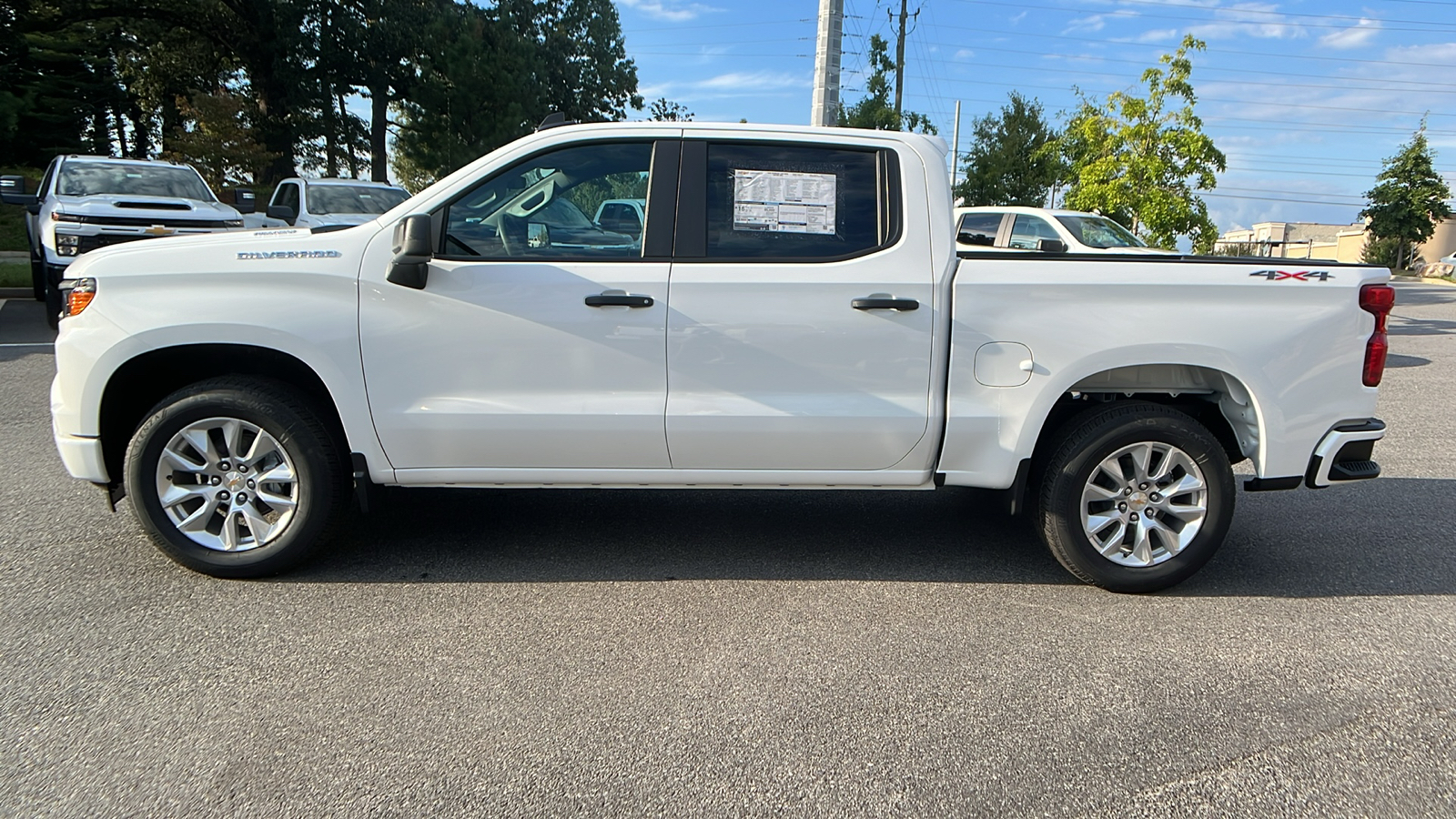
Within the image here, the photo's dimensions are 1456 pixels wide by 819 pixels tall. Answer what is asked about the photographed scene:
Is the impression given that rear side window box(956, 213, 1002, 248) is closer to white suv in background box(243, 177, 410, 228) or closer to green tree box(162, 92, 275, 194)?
white suv in background box(243, 177, 410, 228)

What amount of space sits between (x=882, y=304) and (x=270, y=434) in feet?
8.68

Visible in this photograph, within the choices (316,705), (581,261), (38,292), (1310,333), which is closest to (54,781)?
(316,705)

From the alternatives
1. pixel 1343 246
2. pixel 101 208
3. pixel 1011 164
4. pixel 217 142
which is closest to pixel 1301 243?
pixel 1343 246

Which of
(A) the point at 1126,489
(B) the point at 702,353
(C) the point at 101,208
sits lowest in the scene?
(A) the point at 1126,489

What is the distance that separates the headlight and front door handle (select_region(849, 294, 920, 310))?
125 inches

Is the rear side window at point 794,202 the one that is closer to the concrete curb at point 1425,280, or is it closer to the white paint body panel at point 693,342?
the white paint body panel at point 693,342

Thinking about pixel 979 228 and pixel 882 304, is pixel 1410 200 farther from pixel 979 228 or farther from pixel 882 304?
pixel 882 304

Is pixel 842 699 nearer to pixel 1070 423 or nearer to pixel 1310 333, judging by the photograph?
pixel 1070 423

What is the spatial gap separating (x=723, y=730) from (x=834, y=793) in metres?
0.46

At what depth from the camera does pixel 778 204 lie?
13.9ft

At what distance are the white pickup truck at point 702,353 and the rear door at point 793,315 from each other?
1 cm

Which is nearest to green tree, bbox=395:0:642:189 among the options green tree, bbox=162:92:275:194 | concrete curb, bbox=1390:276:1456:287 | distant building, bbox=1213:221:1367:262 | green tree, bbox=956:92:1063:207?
green tree, bbox=162:92:275:194

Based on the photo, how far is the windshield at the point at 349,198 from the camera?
46.9 ft

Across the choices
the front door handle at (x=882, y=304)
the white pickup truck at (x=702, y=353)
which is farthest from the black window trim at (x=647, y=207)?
the front door handle at (x=882, y=304)
